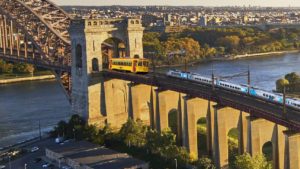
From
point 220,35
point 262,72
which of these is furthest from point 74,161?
point 220,35

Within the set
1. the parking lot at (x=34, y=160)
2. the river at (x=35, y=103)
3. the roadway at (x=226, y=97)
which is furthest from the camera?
the river at (x=35, y=103)

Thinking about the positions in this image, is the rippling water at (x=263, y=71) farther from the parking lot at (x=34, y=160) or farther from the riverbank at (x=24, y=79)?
the parking lot at (x=34, y=160)

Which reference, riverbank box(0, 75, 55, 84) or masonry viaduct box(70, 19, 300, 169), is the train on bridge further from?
riverbank box(0, 75, 55, 84)

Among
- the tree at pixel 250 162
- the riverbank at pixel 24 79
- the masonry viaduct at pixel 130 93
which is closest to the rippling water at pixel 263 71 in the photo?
the masonry viaduct at pixel 130 93

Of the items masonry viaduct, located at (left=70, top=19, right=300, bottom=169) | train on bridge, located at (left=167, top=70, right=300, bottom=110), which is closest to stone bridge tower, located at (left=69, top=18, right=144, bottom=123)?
masonry viaduct, located at (left=70, top=19, right=300, bottom=169)

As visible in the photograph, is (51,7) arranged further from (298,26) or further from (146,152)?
(298,26)
